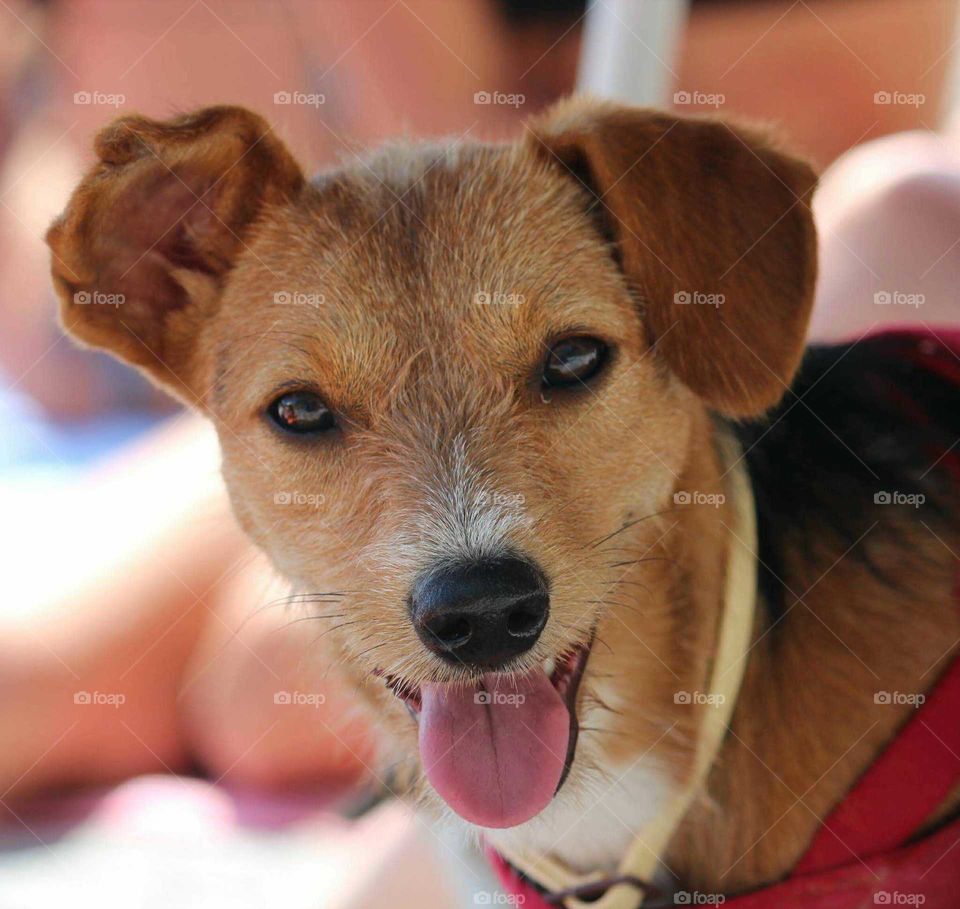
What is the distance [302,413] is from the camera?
150cm

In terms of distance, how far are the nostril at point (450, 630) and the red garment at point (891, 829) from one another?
64cm

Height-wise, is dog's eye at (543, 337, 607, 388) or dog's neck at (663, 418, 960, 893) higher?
dog's eye at (543, 337, 607, 388)

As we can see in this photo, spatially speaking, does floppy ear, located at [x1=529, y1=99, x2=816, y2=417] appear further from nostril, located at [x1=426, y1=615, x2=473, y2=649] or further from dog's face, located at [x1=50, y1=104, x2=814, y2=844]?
nostril, located at [x1=426, y1=615, x2=473, y2=649]

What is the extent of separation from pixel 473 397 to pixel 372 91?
297cm

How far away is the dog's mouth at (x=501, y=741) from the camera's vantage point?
139 cm

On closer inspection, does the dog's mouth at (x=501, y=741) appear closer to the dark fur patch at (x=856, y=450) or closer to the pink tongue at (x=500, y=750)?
the pink tongue at (x=500, y=750)

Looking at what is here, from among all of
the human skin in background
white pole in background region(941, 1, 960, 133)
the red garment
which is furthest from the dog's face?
white pole in background region(941, 1, 960, 133)

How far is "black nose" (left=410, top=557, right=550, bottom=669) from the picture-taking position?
47.7 inches

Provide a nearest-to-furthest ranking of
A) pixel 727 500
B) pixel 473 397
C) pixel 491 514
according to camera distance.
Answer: pixel 491 514 → pixel 473 397 → pixel 727 500

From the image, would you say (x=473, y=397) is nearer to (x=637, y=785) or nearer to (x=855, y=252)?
(x=637, y=785)

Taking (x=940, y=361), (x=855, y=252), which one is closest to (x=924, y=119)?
(x=855, y=252)

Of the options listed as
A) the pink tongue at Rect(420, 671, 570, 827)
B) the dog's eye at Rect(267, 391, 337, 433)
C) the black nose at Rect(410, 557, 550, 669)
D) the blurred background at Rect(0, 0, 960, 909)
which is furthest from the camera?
the blurred background at Rect(0, 0, 960, 909)

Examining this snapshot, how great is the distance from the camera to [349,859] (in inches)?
102

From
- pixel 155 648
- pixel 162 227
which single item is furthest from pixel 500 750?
pixel 155 648
